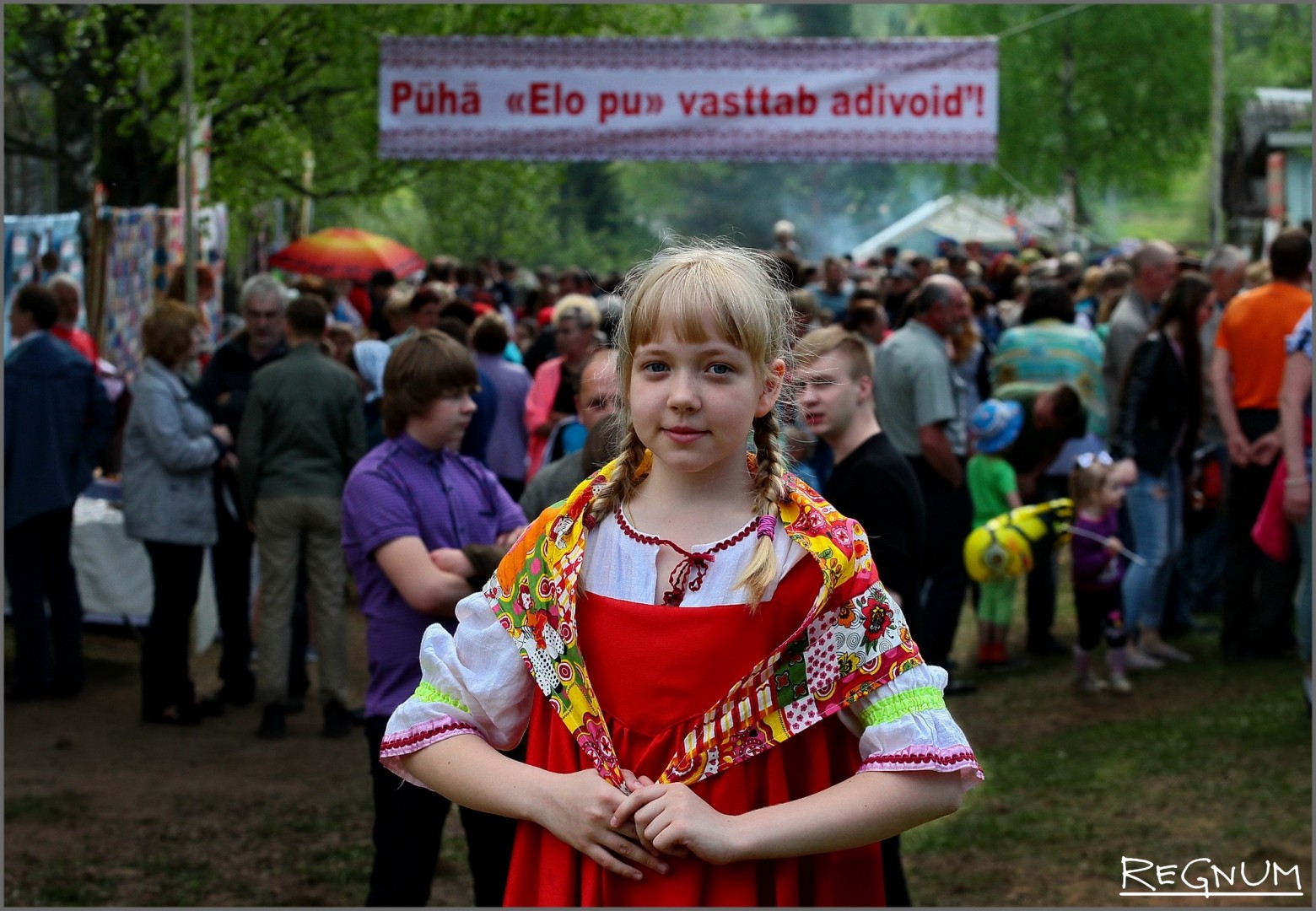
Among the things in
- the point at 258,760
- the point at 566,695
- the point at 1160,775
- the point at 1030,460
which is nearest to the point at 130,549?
the point at 258,760

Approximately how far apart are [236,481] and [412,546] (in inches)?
162

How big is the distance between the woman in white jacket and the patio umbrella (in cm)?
758

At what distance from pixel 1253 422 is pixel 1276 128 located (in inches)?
1115

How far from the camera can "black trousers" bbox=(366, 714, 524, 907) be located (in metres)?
4.39

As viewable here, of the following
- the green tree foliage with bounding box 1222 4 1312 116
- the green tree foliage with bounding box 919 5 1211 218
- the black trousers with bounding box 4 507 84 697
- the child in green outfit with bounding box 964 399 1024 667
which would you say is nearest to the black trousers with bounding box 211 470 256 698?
the black trousers with bounding box 4 507 84 697

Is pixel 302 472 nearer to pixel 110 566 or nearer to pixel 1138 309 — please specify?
pixel 110 566

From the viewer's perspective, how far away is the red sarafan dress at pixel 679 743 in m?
2.23

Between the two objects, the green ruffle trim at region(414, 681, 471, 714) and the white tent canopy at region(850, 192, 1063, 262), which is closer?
the green ruffle trim at region(414, 681, 471, 714)

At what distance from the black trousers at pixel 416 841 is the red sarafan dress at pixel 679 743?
210 centimetres

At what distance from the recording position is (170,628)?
7.94 m

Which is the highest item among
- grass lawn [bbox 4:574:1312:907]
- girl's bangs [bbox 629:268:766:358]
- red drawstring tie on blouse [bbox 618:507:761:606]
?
girl's bangs [bbox 629:268:766:358]

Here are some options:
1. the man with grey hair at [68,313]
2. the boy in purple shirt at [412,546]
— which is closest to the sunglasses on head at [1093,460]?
the boy in purple shirt at [412,546]

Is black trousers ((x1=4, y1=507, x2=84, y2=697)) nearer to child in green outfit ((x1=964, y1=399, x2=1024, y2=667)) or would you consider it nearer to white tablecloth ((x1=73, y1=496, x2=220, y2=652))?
white tablecloth ((x1=73, y1=496, x2=220, y2=652))

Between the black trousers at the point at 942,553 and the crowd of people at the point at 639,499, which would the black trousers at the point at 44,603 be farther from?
the black trousers at the point at 942,553
